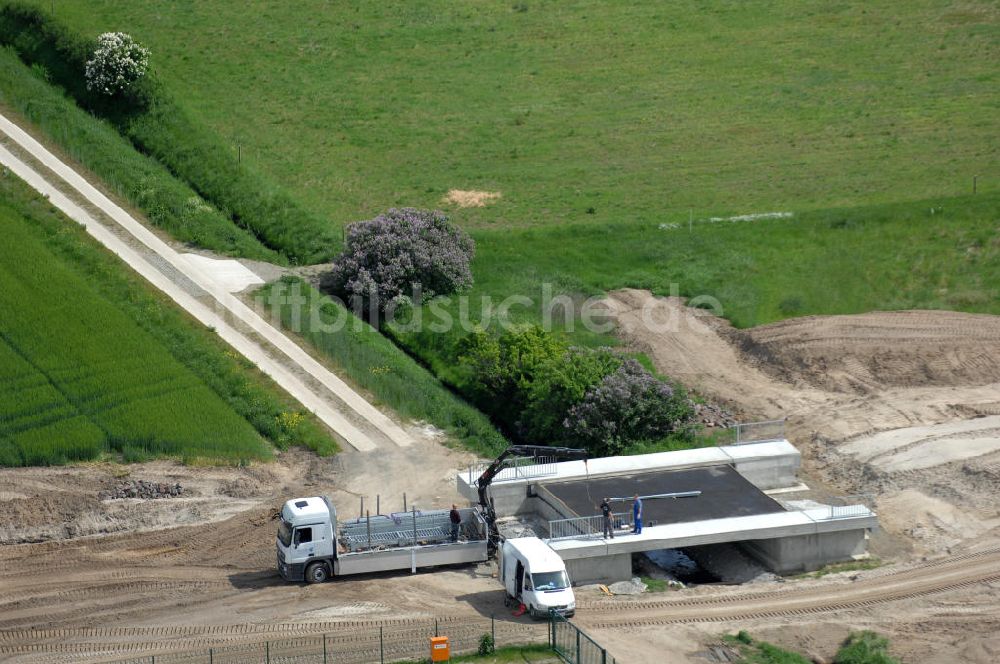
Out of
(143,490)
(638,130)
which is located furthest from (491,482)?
(638,130)

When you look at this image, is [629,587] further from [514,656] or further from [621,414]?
[621,414]

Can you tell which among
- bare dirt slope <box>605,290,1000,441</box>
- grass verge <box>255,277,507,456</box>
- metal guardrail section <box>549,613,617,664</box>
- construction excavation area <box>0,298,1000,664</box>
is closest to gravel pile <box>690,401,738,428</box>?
construction excavation area <box>0,298,1000,664</box>

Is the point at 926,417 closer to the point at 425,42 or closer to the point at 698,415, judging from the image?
the point at 698,415

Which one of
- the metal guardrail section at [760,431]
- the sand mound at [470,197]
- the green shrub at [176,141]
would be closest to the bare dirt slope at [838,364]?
the metal guardrail section at [760,431]

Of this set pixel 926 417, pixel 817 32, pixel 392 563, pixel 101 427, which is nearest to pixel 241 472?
pixel 101 427

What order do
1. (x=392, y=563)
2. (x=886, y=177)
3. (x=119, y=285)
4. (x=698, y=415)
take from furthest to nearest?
1. (x=886, y=177)
2. (x=119, y=285)
3. (x=698, y=415)
4. (x=392, y=563)
